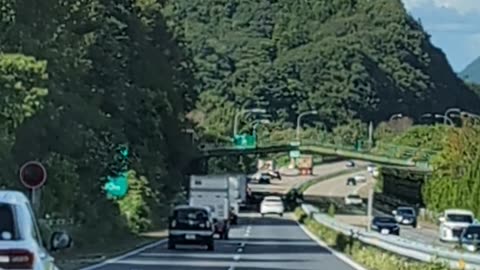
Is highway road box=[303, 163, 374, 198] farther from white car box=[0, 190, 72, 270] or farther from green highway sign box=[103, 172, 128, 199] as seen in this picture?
white car box=[0, 190, 72, 270]

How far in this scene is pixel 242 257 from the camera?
1781 inches

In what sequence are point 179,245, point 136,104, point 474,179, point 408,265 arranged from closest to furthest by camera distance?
point 408,265
point 179,245
point 136,104
point 474,179

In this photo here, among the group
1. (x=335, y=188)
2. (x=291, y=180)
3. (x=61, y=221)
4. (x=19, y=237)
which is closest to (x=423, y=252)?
(x=61, y=221)

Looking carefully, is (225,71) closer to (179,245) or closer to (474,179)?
(474,179)

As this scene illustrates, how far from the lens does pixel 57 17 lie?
47156 millimetres

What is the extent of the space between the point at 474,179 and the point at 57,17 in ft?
140

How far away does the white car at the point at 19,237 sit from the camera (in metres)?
A: 14.8

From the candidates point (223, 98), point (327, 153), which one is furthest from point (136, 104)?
point (223, 98)

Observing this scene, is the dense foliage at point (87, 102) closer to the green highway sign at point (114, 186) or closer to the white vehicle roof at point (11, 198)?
the green highway sign at point (114, 186)

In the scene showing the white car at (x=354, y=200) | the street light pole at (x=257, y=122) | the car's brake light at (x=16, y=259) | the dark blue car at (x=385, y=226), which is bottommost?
the car's brake light at (x=16, y=259)

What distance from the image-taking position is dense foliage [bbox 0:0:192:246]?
4125 cm

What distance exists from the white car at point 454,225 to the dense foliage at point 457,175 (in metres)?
10.4

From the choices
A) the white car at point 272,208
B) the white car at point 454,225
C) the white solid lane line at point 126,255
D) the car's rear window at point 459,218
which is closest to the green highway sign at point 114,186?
the white solid lane line at point 126,255

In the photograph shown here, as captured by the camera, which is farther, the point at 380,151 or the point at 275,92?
the point at 275,92
